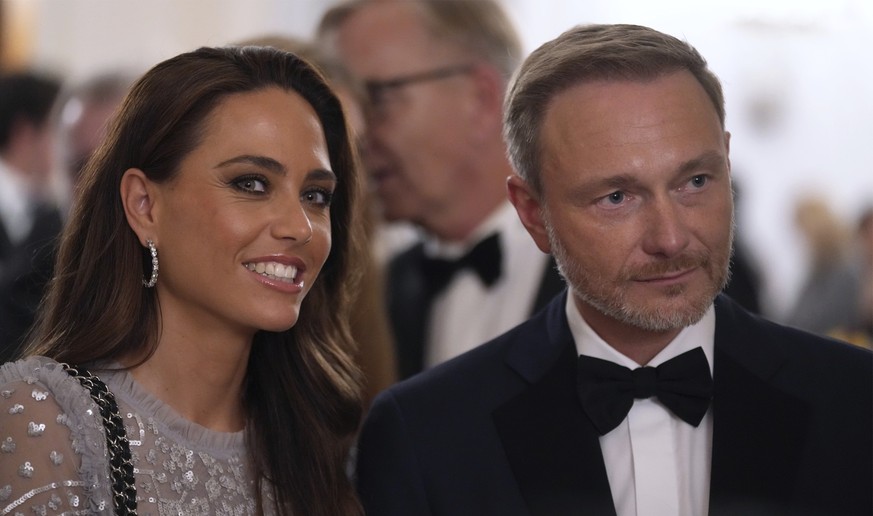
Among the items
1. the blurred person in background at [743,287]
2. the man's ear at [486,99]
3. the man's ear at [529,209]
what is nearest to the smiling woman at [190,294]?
the man's ear at [529,209]

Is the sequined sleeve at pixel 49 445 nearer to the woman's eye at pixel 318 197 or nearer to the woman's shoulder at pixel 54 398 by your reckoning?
the woman's shoulder at pixel 54 398

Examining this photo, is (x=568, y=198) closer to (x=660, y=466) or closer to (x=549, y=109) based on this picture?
(x=549, y=109)

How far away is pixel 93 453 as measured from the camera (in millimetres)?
2098

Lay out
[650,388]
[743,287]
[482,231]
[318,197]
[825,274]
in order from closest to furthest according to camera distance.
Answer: [650,388], [318,197], [743,287], [482,231], [825,274]

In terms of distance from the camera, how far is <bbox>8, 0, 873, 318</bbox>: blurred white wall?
6340 millimetres

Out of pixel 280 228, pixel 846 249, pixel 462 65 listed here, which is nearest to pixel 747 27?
pixel 846 249

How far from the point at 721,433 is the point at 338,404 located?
85 centimetres

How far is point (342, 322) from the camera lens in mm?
2674

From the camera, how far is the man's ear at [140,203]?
2289 millimetres

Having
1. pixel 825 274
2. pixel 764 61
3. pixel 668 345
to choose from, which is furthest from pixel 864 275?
pixel 668 345

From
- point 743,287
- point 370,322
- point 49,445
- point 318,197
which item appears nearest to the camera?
point 49,445

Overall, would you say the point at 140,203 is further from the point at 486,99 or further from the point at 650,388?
the point at 486,99

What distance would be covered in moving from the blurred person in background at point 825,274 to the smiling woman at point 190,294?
4.16 meters

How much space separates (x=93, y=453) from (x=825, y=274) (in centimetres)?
514
